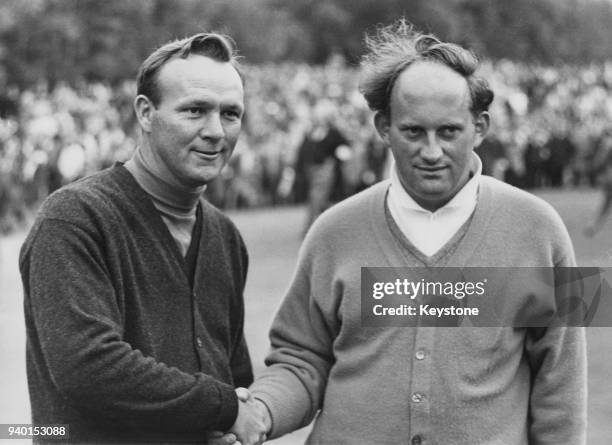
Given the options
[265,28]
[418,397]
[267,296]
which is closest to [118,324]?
[418,397]

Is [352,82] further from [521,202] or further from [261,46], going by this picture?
[521,202]

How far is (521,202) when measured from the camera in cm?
355

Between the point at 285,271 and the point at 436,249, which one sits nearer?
the point at 436,249

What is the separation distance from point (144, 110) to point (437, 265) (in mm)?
921

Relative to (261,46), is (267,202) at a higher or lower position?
lower

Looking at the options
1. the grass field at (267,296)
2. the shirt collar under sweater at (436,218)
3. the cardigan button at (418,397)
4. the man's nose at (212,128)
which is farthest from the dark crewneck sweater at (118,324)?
the grass field at (267,296)

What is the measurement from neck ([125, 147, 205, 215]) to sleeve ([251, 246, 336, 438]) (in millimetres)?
398

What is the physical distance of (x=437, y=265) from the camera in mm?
3525

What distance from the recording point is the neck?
357 centimetres

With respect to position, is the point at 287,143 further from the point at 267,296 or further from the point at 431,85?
the point at 431,85

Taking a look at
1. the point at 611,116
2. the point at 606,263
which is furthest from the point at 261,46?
the point at 606,263

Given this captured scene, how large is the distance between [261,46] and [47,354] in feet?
194

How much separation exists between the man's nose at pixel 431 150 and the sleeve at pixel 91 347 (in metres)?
0.86

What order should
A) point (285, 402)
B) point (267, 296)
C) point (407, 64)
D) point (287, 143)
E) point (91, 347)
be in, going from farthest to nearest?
point (287, 143), point (267, 296), point (285, 402), point (407, 64), point (91, 347)
